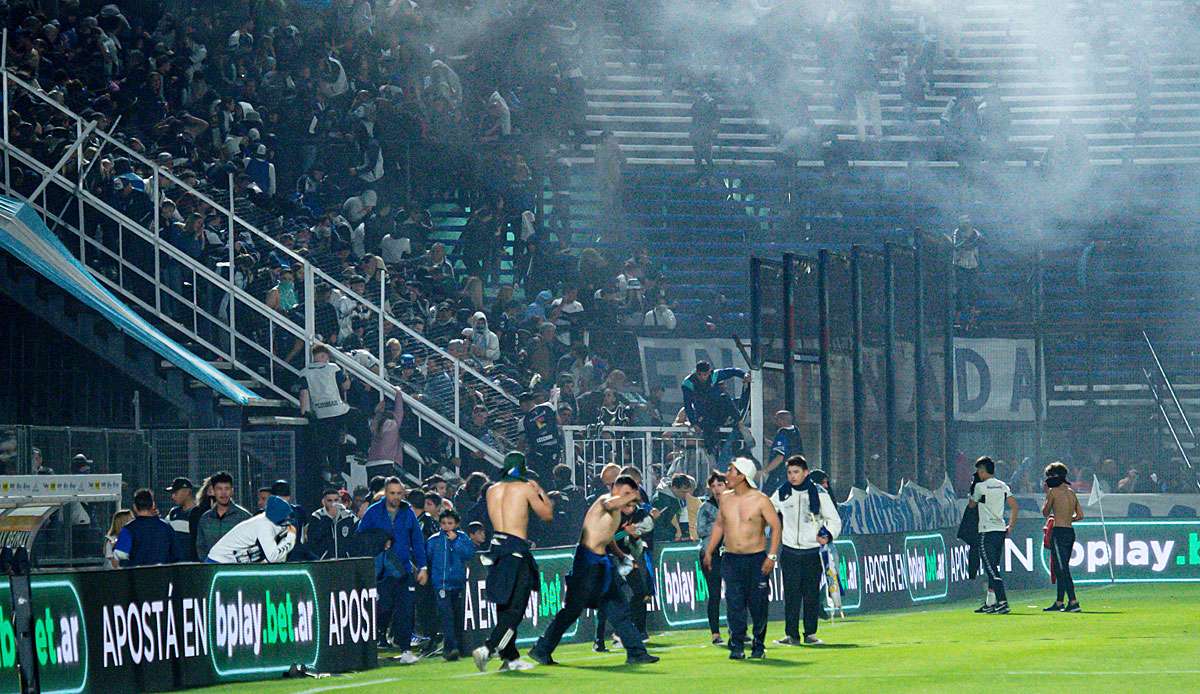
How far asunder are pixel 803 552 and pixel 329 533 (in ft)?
17.1

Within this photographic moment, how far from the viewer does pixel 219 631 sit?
16.8 m

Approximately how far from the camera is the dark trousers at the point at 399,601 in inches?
794

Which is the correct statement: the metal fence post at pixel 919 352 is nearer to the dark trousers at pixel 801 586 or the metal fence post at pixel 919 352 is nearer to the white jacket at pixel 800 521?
the white jacket at pixel 800 521

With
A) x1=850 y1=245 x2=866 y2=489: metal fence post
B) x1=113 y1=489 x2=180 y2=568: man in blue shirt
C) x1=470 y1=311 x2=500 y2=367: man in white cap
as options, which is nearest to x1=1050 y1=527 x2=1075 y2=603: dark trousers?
x1=850 y1=245 x2=866 y2=489: metal fence post

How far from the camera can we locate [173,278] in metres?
25.8

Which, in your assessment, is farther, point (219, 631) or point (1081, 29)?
point (1081, 29)

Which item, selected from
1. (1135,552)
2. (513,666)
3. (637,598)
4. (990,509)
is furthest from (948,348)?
(513,666)

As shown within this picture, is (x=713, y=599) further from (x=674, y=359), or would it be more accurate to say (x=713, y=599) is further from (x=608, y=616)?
(x=674, y=359)

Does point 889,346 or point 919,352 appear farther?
point 919,352

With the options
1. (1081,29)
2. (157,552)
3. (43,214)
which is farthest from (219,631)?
(1081,29)

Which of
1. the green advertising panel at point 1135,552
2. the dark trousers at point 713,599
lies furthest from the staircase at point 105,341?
the green advertising panel at point 1135,552

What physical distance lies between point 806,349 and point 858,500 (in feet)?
8.89

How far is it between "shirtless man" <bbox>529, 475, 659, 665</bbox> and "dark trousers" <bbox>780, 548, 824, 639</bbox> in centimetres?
236

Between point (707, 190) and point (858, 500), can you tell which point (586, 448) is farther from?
point (707, 190)
